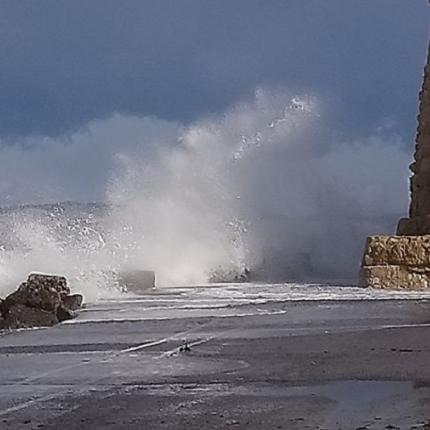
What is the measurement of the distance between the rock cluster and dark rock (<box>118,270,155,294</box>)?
6.10 m

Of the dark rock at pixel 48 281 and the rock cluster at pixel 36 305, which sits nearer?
the rock cluster at pixel 36 305

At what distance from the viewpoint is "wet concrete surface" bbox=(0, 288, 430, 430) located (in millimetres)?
5754

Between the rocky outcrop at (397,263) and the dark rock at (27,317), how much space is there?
7047 millimetres

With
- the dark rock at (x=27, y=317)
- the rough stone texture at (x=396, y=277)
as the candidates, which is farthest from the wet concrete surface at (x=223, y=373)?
the rough stone texture at (x=396, y=277)

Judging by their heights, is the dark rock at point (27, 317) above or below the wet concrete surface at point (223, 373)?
above

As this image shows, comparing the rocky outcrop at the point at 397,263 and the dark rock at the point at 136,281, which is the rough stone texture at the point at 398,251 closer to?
the rocky outcrop at the point at 397,263

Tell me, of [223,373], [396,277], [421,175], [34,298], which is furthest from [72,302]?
[421,175]

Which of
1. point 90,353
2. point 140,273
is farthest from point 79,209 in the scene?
point 90,353

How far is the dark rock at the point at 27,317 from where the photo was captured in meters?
12.2

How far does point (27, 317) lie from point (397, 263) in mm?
7622

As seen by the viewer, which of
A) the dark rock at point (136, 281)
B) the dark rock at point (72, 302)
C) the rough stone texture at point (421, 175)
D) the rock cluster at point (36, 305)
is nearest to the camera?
the rock cluster at point (36, 305)

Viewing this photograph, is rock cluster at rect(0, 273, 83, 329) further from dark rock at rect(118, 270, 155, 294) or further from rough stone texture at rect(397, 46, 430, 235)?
rough stone texture at rect(397, 46, 430, 235)

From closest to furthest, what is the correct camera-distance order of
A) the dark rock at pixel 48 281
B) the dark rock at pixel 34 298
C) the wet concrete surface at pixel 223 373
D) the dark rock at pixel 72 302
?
the wet concrete surface at pixel 223 373 < the dark rock at pixel 34 298 < the dark rock at pixel 48 281 < the dark rock at pixel 72 302

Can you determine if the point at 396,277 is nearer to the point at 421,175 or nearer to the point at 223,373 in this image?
the point at 421,175
